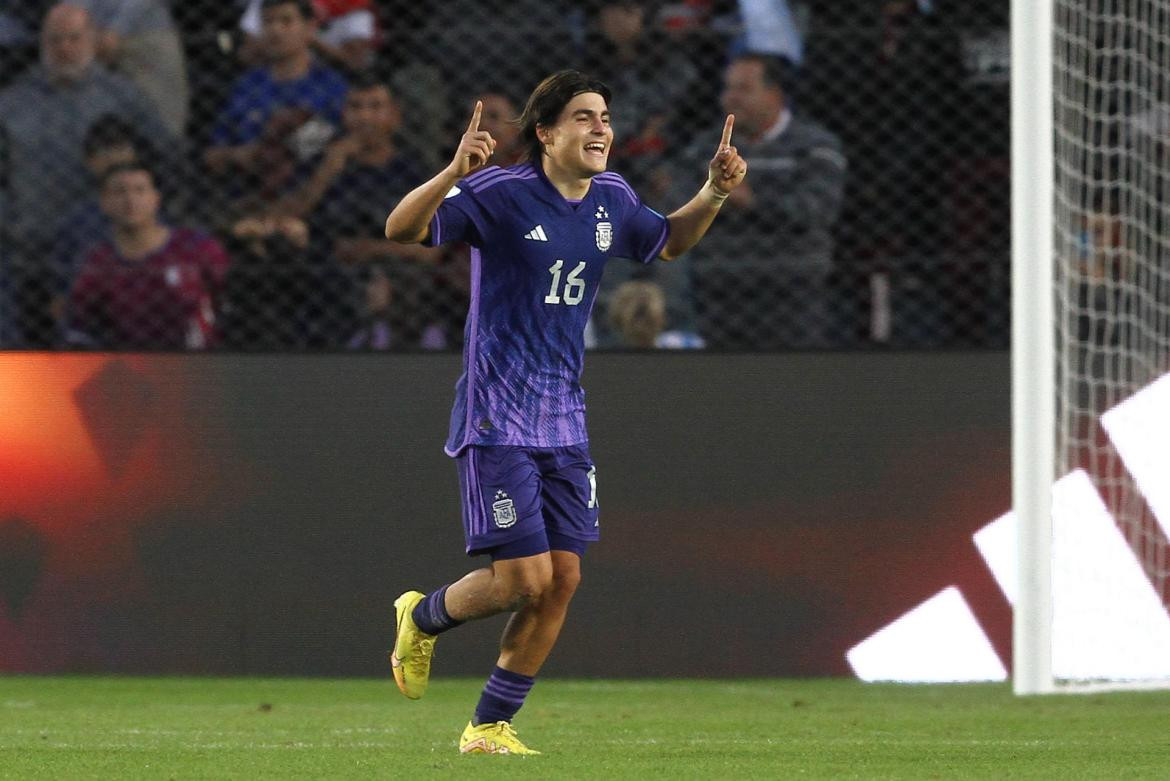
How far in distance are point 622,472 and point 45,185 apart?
298 centimetres

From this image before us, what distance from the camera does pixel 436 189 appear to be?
5.40m

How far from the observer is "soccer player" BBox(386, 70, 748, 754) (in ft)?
18.7

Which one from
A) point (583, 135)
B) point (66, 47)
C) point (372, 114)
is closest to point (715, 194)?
point (583, 135)

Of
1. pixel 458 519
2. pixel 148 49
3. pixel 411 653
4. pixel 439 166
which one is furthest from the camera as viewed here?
pixel 148 49

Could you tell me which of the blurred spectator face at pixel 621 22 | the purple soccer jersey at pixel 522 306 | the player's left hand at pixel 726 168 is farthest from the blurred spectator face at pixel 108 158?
the player's left hand at pixel 726 168

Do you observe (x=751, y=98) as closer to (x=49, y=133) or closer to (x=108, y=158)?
(x=108, y=158)

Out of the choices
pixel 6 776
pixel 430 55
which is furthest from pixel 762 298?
pixel 6 776

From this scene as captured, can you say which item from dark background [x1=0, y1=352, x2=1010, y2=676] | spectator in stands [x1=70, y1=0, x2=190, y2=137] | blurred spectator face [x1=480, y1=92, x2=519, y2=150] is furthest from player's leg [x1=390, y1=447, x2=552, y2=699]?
spectator in stands [x1=70, y1=0, x2=190, y2=137]

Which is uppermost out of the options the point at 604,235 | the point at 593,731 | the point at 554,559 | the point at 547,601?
the point at 604,235

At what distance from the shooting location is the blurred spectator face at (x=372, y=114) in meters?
9.16

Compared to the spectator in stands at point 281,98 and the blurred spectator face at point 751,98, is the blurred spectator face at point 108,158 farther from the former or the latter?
the blurred spectator face at point 751,98

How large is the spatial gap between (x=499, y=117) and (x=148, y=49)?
1.75m

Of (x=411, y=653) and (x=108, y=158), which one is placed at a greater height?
(x=108, y=158)

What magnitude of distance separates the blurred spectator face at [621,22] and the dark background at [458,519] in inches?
61.5
